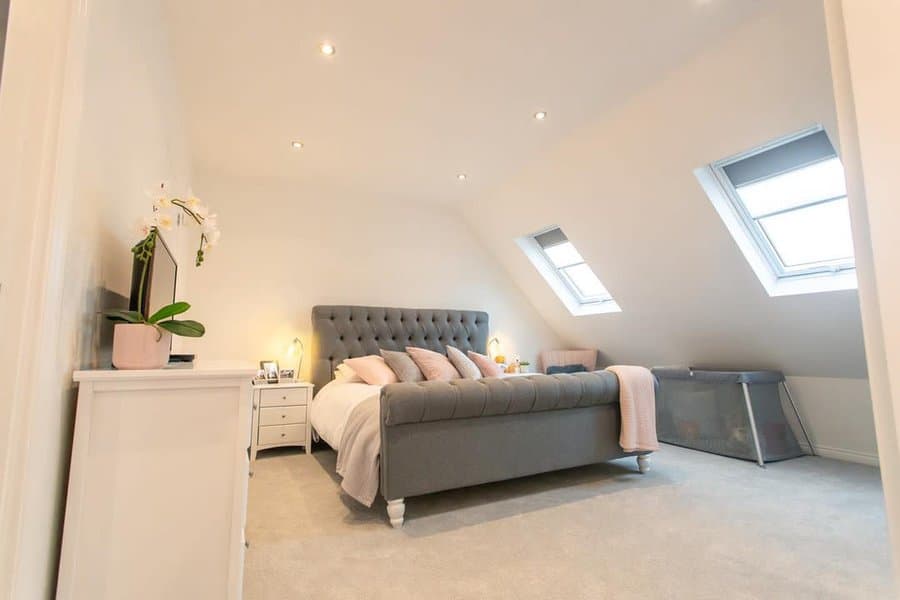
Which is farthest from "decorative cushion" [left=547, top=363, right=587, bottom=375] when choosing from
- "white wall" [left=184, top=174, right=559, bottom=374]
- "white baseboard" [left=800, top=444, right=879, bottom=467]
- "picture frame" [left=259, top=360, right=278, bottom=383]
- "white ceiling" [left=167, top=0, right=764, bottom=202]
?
"picture frame" [left=259, top=360, right=278, bottom=383]

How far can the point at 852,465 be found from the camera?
322 cm

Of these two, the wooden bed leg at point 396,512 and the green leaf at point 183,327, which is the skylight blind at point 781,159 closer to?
the wooden bed leg at point 396,512

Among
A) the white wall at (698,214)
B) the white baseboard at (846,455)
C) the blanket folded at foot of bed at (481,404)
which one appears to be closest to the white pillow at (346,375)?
the blanket folded at foot of bed at (481,404)

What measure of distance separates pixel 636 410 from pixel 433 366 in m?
1.68

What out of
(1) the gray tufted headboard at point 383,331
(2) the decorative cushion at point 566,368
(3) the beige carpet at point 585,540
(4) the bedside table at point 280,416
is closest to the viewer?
(3) the beige carpet at point 585,540

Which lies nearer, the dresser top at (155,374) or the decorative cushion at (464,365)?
the dresser top at (155,374)

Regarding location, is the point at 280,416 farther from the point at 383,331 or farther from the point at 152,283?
the point at 152,283

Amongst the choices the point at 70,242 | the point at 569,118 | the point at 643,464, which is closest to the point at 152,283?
the point at 70,242

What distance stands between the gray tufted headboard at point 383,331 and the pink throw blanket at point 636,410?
2.00 metres

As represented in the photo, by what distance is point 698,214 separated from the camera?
3.12 metres

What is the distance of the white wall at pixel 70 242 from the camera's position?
970 mm

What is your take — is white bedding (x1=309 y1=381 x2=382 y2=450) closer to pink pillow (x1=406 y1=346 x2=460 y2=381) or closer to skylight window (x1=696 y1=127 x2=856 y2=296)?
pink pillow (x1=406 y1=346 x2=460 y2=381)

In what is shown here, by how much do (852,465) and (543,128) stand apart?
Answer: 3.49m

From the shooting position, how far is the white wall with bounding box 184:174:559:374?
3822 mm
